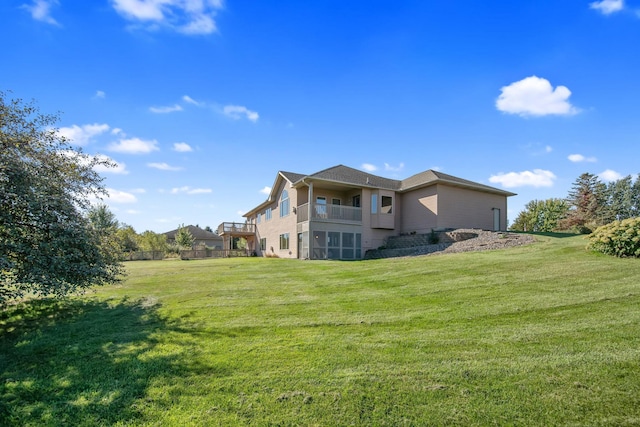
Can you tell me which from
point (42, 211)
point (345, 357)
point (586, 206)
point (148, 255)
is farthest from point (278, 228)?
point (586, 206)

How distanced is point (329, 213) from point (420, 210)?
6.29 meters

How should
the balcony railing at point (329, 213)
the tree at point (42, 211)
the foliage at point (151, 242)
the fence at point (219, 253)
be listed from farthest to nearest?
the foliage at point (151, 242) → the fence at point (219, 253) → the balcony railing at point (329, 213) → the tree at point (42, 211)

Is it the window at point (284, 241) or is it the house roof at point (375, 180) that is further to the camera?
the window at point (284, 241)

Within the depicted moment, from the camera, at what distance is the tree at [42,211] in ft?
20.0

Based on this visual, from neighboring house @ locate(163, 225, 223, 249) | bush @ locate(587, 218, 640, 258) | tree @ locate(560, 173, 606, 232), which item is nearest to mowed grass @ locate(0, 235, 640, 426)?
bush @ locate(587, 218, 640, 258)

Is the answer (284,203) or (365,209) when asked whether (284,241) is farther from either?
(365,209)

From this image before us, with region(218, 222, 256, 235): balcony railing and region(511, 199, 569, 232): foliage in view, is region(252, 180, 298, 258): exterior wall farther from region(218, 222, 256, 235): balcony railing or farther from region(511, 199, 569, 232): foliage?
region(511, 199, 569, 232): foliage

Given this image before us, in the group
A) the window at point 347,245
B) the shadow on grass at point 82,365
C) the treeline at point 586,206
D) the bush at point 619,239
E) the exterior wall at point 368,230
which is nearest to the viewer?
the shadow on grass at point 82,365

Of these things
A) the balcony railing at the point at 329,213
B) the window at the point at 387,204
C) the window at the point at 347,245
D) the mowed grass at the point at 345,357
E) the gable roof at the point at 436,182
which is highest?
the gable roof at the point at 436,182

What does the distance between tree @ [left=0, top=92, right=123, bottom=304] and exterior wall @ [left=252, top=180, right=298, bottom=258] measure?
14.2 meters

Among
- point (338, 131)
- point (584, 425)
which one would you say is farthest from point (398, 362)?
point (338, 131)

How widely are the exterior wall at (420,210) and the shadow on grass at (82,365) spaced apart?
56.1ft

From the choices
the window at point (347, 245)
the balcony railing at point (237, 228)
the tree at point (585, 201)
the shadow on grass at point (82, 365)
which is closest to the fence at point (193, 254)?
the balcony railing at point (237, 228)

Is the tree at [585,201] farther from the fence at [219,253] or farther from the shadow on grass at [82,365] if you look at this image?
the shadow on grass at [82,365]
